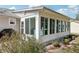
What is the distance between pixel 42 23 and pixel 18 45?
48cm

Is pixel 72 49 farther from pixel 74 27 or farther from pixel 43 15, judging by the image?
pixel 43 15

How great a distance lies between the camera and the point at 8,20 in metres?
2.39

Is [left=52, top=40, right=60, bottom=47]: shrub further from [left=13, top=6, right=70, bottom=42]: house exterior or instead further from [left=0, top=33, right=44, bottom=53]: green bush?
[left=0, top=33, right=44, bottom=53]: green bush

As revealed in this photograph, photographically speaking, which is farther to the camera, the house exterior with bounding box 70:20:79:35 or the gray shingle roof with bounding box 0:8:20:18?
the house exterior with bounding box 70:20:79:35

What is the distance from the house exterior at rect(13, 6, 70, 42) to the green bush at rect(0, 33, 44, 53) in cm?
9

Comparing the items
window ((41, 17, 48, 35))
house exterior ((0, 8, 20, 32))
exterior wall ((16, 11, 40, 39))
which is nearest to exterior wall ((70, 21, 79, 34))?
window ((41, 17, 48, 35))

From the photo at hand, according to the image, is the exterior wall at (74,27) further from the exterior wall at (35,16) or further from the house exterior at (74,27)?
the exterior wall at (35,16)

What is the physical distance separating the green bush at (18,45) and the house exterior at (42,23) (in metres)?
0.09

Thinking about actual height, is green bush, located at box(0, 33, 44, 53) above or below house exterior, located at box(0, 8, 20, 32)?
below

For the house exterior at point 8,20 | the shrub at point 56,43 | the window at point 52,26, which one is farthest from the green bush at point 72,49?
the house exterior at point 8,20

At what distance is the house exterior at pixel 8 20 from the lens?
2363 mm

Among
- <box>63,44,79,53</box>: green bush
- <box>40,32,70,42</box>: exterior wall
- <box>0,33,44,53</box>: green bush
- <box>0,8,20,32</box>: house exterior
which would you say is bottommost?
<box>63,44,79,53</box>: green bush

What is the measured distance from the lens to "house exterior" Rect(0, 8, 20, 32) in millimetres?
2363
